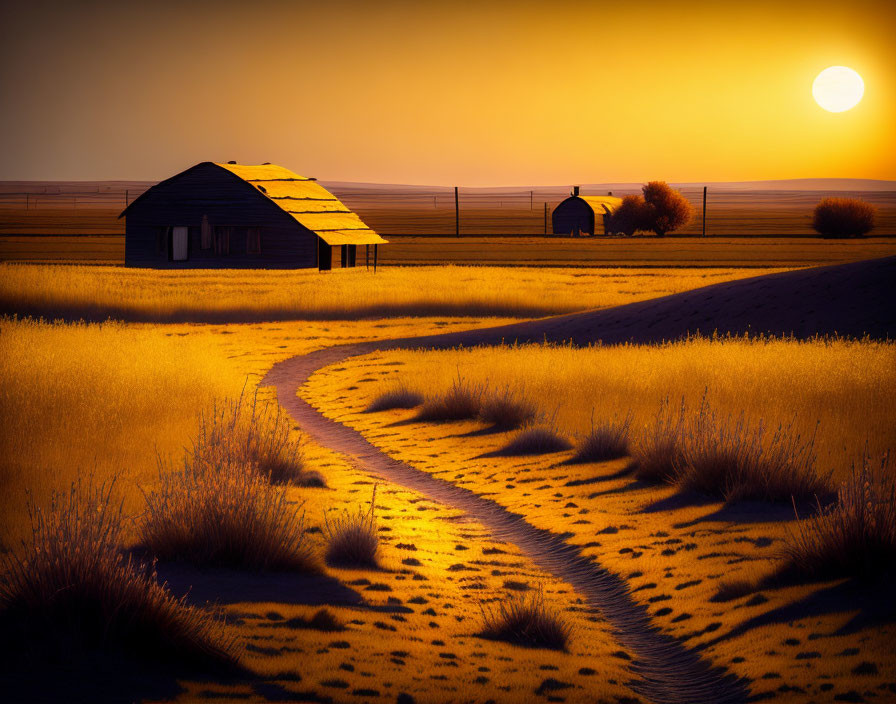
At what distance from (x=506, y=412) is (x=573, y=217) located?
89.5 meters

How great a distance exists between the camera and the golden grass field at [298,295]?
34562 mm

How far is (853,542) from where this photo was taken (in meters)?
7.48

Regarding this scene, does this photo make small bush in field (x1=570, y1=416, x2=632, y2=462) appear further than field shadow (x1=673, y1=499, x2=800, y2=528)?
Yes

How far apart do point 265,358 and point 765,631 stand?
18939 millimetres

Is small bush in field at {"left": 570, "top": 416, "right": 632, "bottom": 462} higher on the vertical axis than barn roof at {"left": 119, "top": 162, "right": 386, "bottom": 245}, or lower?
lower

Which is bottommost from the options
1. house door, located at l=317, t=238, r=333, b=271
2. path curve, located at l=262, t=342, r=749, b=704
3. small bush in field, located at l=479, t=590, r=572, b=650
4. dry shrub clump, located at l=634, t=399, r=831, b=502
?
path curve, located at l=262, t=342, r=749, b=704

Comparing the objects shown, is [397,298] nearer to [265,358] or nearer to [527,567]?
[265,358]

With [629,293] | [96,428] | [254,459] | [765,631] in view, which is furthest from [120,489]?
[629,293]

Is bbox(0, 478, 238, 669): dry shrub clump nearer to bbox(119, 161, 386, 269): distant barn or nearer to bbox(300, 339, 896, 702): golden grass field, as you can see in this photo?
bbox(300, 339, 896, 702): golden grass field

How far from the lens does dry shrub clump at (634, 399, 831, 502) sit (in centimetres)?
1020

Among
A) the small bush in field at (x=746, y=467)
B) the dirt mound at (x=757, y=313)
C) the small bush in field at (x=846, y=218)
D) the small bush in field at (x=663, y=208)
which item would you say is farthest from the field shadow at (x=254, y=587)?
the small bush in field at (x=663, y=208)

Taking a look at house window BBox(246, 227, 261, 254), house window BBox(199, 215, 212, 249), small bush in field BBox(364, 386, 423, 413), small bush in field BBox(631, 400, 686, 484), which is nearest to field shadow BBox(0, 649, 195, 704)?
small bush in field BBox(631, 400, 686, 484)

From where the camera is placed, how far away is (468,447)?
571 inches

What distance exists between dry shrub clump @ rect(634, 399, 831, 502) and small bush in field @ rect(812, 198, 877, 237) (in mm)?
86920
